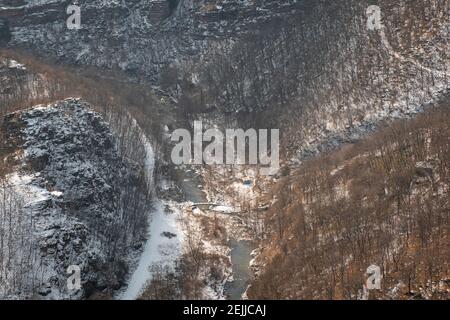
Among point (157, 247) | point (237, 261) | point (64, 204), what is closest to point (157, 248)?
point (157, 247)

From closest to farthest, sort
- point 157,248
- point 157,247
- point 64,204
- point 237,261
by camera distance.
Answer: point 64,204, point 237,261, point 157,248, point 157,247

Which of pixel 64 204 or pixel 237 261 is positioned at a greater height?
pixel 64 204

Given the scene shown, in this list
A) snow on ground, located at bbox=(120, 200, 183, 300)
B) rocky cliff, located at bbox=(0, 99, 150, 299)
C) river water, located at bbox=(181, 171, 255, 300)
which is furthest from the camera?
snow on ground, located at bbox=(120, 200, 183, 300)

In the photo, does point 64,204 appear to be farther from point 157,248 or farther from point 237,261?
point 237,261

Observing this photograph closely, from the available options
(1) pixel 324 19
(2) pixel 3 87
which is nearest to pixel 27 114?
(2) pixel 3 87

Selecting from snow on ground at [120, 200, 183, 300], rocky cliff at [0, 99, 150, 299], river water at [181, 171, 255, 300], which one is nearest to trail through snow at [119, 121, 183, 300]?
snow on ground at [120, 200, 183, 300]

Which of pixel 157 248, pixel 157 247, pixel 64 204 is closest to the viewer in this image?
pixel 64 204

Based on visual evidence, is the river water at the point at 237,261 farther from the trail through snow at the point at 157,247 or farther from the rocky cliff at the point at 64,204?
the rocky cliff at the point at 64,204

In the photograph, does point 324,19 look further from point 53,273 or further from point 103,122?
point 53,273

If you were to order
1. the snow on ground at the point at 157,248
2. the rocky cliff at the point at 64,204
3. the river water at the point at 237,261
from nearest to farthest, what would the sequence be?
the rocky cliff at the point at 64,204 → the river water at the point at 237,261 → the snow on ground at the point at 157,248

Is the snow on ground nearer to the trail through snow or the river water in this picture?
the trail through snow

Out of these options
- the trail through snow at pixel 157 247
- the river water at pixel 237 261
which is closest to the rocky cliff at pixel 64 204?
the trail through snow at pixel 157 247
